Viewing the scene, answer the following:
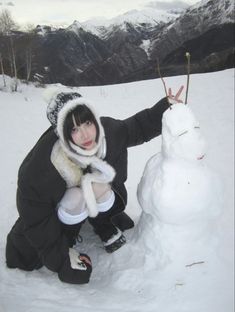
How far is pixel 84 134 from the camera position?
0.80 metres

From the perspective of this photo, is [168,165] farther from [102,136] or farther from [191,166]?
[102,136]

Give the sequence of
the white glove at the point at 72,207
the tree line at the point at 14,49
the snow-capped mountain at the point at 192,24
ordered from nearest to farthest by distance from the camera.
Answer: the white glove at the point at 72,207 → the tree line at the point at 14,49 → the snow-capped mountain at the point at 192,24

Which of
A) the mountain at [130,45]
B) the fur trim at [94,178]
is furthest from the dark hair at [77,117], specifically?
the mountain at [130,45]

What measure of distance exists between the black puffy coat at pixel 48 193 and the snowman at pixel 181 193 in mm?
118

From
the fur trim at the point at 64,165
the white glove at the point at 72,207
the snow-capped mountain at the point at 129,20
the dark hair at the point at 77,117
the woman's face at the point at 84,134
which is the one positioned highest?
the snow-capped mountain at the point at 129,20

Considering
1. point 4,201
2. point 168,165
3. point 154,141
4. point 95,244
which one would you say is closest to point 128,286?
point 95,244

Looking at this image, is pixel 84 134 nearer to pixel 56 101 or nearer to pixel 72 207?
pixel 56 101

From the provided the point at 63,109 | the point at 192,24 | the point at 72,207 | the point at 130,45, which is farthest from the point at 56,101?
the point at 192,24

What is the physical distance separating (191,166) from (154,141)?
815 mm

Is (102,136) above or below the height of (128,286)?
above

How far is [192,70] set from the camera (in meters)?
1.29

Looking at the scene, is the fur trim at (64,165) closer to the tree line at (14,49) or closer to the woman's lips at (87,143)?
the woman's lips at (87,143)

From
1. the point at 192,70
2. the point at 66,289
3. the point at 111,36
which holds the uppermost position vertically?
the point at 111,36

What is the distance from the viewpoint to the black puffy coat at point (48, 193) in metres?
0.84
